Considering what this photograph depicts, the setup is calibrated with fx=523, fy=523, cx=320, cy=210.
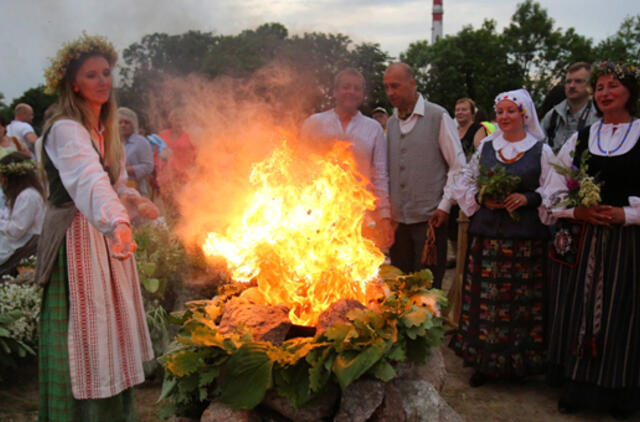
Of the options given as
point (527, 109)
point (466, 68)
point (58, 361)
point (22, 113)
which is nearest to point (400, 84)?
point (527, 109)

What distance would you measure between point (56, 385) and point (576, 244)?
12.6 ft

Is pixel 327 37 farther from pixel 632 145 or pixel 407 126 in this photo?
pixel 632 145

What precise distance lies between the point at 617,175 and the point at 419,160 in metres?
1.67

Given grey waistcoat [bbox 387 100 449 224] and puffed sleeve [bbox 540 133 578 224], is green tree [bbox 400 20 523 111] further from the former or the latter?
puffed sleeve [bbox 540 133 578 224]

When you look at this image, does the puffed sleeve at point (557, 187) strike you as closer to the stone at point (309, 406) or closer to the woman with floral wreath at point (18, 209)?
the stone at point (309, 406)

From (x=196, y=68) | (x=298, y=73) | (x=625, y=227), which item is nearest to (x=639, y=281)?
(x=625, y=227)

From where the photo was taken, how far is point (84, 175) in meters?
2.79

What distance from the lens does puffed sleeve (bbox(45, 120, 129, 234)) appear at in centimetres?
268

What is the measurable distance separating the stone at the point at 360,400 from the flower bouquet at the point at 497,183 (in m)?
2.47

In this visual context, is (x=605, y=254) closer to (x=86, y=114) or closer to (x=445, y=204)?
(x=445, y=204)

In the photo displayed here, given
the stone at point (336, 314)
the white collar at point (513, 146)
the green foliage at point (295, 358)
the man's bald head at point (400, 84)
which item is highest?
the man's bald head at point (400, 84)

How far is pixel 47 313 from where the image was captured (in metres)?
3.02

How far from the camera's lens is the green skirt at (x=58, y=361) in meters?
2.99

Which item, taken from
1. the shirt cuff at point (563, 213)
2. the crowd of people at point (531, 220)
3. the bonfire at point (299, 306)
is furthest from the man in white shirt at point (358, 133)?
the shirt cuff at point (563, 213)
